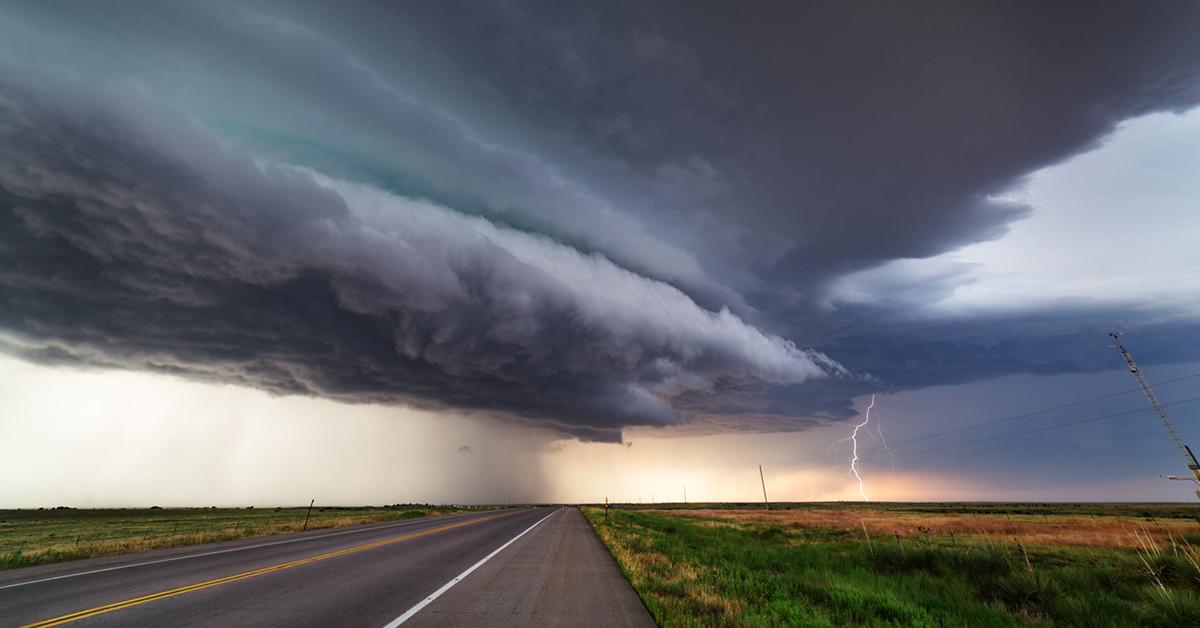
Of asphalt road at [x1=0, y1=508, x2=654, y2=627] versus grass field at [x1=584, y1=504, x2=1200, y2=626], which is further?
grass field at [x1=584, y1=504, x2=1200, y2=626]

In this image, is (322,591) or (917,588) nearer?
(322,591)

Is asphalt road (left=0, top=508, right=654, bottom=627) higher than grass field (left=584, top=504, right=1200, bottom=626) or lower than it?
higher

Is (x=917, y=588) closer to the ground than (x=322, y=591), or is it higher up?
closer to the ground

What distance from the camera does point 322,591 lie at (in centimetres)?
927

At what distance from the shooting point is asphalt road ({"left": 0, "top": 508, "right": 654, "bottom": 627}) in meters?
7.36

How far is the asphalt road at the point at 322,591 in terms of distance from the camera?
7355 millimetres

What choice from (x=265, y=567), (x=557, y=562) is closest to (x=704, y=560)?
(x=557, y=562)

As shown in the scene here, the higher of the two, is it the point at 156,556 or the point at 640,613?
the point at 156,556

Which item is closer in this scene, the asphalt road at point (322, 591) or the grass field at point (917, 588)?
the asphalt road at point (322, 591)

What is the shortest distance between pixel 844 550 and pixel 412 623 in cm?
2199

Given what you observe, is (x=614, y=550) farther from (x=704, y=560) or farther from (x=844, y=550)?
(x=844, y=550)

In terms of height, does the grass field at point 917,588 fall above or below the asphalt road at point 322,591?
below

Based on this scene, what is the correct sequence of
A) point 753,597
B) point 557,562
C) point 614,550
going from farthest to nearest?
point 614,550 < point 557,562 < point 753,597

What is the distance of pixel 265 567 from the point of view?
1239 cm
